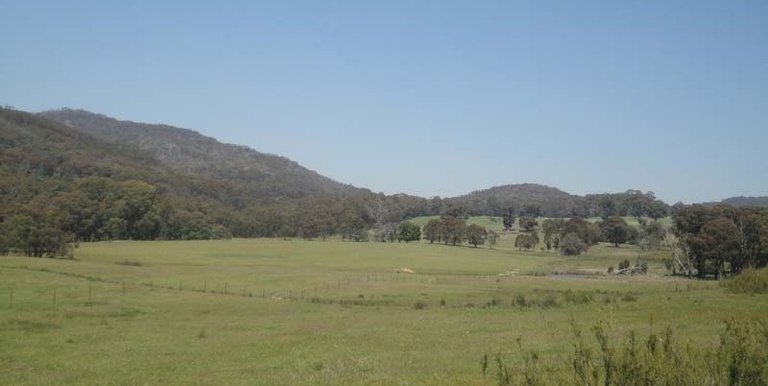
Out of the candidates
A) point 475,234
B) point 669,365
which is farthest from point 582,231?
point 669,365

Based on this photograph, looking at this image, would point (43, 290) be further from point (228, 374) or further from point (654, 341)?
point (654, 341)

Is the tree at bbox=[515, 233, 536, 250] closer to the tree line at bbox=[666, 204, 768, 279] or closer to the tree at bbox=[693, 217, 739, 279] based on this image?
the tree line at bbox=[666, 204, 768, 279]

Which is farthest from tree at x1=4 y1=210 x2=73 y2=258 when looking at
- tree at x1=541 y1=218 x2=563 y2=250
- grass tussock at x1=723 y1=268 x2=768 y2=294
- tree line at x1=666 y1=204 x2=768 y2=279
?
tree at x1=541 y1=218 x2=563 y2=250

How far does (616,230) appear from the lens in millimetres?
181625

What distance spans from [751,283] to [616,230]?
147m

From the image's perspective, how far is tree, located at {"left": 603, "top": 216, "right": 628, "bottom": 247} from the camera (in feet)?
594

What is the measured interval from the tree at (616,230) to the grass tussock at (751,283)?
143 m

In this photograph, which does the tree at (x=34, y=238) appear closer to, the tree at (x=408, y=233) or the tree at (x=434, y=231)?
the tree at (x=434, y=231)

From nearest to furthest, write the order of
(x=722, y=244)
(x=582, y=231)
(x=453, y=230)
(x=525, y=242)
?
(x=722, y=244) < (x=582, y=231) < (x=525, y=242) < (x=453, y=230)

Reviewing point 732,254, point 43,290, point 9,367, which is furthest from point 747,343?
point 732,254

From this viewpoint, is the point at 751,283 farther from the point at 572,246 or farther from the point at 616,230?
the point at 616,230

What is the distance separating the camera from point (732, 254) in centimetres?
10144

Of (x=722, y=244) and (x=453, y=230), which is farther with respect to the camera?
(x=453, y=230)

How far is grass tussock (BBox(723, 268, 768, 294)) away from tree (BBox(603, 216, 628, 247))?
5646 inches
